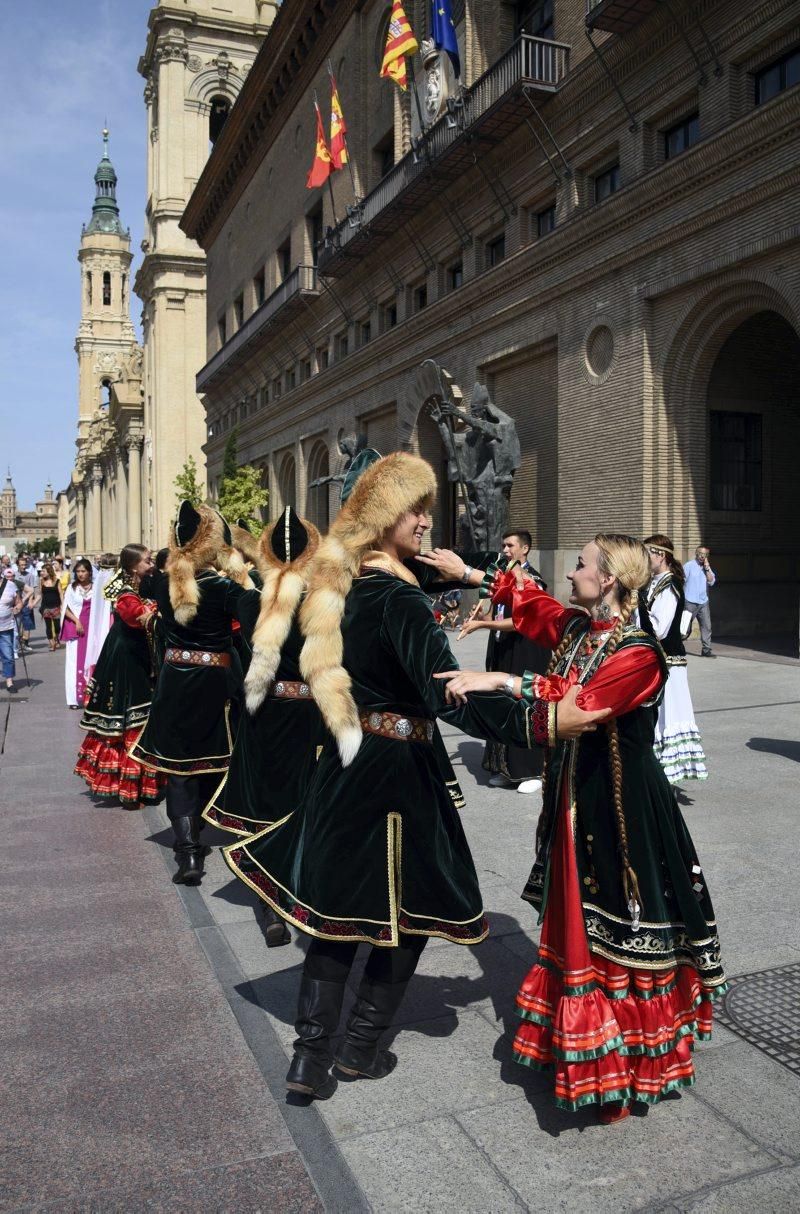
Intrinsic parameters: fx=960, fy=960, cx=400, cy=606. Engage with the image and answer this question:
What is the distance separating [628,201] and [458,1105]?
17462 mm

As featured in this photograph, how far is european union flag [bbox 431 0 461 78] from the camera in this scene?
21.9 metres

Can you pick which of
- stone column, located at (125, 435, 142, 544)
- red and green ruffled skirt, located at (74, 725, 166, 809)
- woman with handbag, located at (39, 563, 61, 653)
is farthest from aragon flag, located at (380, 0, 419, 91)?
stone column, located at (125, 435, 142, 544)

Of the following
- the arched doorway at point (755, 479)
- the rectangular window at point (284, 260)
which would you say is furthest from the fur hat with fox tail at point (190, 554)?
the rectangular window at point (284, 260)

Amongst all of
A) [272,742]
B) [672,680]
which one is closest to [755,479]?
[672,680]

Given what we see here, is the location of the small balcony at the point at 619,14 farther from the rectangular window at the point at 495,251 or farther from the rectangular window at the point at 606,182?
the rectangular window at the point at 495,251

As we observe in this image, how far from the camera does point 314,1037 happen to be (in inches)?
127

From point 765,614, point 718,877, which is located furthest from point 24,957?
point 765,614

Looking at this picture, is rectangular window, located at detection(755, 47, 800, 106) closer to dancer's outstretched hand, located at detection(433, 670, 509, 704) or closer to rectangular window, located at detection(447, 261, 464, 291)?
rectangular window, located at detection(447, 261, 464, 291)

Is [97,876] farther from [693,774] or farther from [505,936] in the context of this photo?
[693,774]

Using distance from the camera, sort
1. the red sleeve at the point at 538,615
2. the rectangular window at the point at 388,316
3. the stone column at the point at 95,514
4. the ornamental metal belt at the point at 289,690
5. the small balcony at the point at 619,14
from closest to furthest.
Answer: the red sleeve at the point at 538,615 → the ornamental metal belt at the point at 289,690 → the small balcony at the point at 619,14 → the rectangular window at the point at 388,316 → the stone column at the point at 95,514

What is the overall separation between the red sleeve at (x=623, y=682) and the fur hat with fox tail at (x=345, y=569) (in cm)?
82

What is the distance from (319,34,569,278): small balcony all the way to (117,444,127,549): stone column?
204 feet

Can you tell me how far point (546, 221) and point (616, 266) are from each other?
3877 mm

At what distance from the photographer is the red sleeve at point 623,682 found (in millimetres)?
2926
